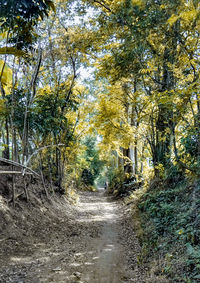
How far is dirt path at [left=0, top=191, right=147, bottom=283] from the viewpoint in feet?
12.9

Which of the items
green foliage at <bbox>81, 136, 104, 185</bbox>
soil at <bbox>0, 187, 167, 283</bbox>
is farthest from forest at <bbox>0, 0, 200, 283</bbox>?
green foliage at <bbox>81, 136, 104, 185</bbox>

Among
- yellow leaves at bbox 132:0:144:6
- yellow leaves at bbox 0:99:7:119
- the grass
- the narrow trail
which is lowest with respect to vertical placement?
the narrow trail

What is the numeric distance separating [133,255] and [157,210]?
5.69 ft

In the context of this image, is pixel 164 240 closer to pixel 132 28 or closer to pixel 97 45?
pixel 132 28

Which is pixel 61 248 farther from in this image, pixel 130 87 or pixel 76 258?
pixel 130 87

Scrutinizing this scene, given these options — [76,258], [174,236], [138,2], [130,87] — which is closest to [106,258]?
[76,258]

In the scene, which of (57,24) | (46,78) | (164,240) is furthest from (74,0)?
(164,240)

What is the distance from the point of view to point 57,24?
29.6 feet

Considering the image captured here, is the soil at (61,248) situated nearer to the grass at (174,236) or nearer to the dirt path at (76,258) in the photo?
the dirt path at (76,258)

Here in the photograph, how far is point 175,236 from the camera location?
4652 millimetres

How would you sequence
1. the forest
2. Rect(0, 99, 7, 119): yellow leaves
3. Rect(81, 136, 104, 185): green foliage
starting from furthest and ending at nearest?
1. Rect(81, 136, 104, 185): green foliage
2. Rect(0, 99, 7, 119): yellow leaves
3. the forest

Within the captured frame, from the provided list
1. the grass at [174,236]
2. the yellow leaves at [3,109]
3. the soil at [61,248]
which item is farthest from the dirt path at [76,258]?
the yellow leaves at [3,109]

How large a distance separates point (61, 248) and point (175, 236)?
2.75 m

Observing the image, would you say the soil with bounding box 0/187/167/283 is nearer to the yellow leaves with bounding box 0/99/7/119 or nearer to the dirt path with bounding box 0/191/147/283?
the dirt path with bounding box 0/191/147/283
